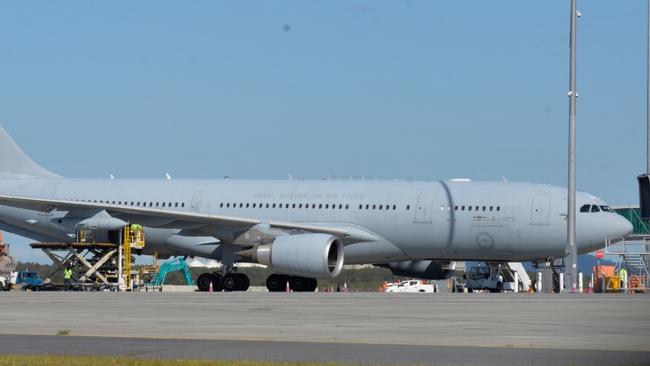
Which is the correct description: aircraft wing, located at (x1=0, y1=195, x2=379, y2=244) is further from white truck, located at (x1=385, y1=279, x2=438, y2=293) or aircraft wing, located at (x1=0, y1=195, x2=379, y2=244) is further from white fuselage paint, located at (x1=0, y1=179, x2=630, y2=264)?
white truck, located at (x1=385, y1=279, x2=438, y2=293)

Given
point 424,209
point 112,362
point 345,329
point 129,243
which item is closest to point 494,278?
point 424,209

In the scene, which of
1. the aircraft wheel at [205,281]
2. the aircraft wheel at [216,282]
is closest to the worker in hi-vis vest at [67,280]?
the aircraft wheel at [205,281]

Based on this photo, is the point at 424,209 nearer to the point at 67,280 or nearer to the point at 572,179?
the point at 572,179

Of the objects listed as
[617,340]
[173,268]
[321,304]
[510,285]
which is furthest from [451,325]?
[173,268]

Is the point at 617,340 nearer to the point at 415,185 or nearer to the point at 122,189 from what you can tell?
the point at 415,185

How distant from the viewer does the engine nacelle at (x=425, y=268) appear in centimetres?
4609

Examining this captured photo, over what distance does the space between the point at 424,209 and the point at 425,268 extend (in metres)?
4.52

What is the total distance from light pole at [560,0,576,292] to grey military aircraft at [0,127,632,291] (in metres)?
2.00

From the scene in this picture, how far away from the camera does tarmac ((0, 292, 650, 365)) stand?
47.7ft

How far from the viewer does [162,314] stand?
75.5 ft

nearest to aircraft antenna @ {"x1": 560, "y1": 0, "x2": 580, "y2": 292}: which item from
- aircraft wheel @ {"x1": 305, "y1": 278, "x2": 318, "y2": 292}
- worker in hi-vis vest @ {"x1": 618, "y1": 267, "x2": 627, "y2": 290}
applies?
worker in hi-vis vest @ {"x1": 618, "y1": 267, "x2": 627, "y2": 290}

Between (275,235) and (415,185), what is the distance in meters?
5.04

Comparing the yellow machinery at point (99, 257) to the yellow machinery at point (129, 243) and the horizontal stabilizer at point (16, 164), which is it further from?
the horizontal stabilizer at point (16, 164)

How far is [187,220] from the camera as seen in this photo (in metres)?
42.3
